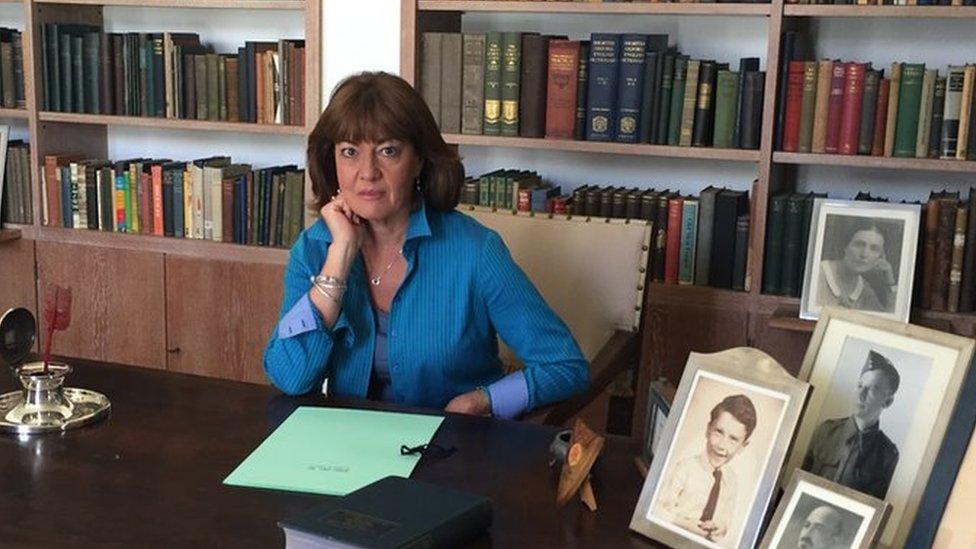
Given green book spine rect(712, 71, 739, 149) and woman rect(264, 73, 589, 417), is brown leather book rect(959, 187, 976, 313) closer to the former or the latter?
green book spine rect(712, 71, 739, 149)

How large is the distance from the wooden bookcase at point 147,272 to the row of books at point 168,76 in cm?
4

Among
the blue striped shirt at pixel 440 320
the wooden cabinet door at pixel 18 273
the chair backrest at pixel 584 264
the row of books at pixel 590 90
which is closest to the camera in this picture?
the blue striped shirt at pixel 440 320

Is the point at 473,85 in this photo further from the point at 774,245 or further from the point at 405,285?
the point at 405,285

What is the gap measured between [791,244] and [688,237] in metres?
0.27

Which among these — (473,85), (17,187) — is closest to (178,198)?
(17,187)

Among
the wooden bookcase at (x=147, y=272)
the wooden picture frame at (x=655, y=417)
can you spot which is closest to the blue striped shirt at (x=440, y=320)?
the wooden picture frame at (x=655, y=417)

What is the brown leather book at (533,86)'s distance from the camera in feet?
10.0

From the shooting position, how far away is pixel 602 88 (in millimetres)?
3010

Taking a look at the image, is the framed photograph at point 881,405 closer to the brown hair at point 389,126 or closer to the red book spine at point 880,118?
the brown hair at point 389,126

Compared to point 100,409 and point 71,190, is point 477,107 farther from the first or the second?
point 100,409

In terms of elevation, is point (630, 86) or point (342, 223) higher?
point (630, 86)

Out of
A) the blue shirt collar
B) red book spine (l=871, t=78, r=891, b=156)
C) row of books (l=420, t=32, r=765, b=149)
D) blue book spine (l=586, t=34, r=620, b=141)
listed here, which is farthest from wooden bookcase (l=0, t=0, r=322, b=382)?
red book spine (l=871, t=78, r=891, b=156)

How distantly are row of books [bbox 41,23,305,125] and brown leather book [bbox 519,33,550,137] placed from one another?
68cm

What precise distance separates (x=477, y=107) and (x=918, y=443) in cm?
215
